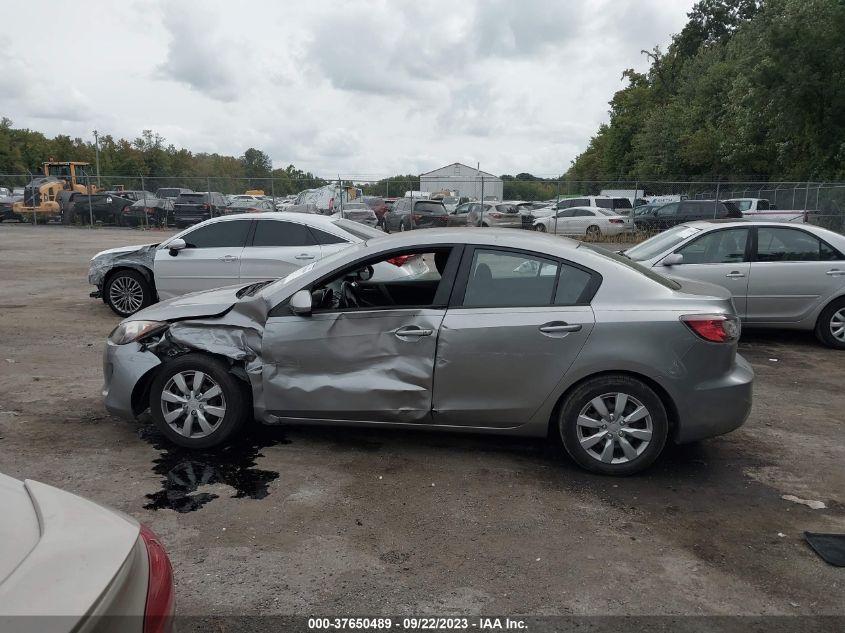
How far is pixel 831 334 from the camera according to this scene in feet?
28.0

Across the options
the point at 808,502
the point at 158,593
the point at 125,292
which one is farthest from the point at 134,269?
the point at 158,593

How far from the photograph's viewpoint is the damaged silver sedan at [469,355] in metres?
4.53

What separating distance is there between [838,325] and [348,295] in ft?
21.0

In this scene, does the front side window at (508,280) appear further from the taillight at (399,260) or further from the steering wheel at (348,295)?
the steering wheel at (348,295)

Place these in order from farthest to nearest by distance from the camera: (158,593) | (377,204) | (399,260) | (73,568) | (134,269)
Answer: (377,204), (134,269), (399,260), (158,593), (73,568)

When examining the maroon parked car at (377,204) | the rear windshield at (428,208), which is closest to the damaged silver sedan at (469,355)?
the rear windshield at (428,208)

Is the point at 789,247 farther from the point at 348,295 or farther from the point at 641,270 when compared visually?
the point at 348,295

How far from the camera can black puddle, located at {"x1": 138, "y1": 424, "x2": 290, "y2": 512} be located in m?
4.25

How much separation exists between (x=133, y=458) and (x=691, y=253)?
678 centimetres

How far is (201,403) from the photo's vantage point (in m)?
4.92

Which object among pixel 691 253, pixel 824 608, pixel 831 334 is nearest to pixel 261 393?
pixel 824 608

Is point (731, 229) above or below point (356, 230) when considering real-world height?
above

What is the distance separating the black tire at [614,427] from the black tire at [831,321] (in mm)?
5212

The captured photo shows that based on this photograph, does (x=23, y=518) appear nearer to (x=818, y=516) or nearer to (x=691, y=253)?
(x=818, y=516)
